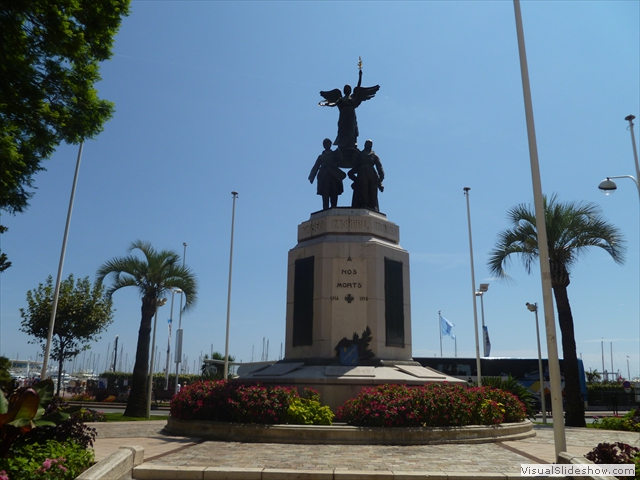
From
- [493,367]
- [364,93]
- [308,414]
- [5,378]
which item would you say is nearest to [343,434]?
[308,414]

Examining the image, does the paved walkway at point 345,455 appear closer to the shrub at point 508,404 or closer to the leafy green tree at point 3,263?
the shrub at point 508,404

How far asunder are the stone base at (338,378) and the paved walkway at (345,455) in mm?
2945

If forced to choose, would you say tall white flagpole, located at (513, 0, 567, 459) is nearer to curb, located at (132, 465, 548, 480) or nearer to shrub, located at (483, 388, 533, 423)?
curb, located at (132, 465, 548, 480)

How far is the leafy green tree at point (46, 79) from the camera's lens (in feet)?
39.7

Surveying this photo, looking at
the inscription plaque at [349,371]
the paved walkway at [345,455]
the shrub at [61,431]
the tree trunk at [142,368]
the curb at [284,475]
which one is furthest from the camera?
the tree trunk at [142,368]

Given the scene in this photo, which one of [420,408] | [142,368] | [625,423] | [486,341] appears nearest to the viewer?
[420,408]

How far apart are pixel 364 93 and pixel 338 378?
1089 centimetres

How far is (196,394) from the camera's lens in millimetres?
14391

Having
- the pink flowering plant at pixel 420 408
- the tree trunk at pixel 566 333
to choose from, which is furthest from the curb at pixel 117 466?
the tree trunk at pixel 566 333

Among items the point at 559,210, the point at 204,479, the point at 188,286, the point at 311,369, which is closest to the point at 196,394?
the point at 311,369

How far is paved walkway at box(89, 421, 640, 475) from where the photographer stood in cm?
930

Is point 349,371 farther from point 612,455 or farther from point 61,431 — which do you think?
point 61,431

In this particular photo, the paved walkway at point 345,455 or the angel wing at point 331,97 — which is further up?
the angel wing at point 331,97

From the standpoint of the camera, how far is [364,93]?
67.8ft
